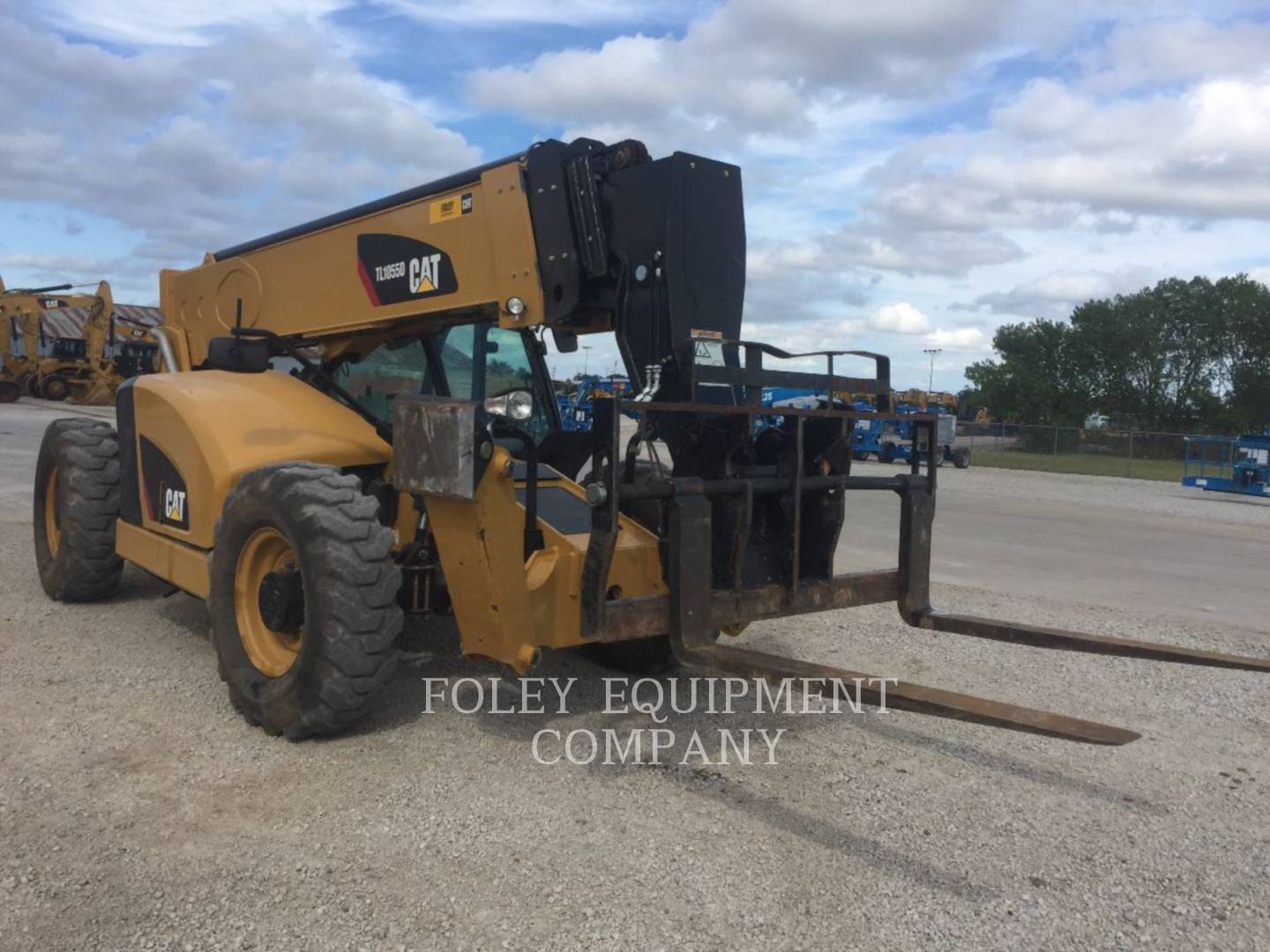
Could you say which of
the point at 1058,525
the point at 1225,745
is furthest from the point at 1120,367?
the point at 1225,745

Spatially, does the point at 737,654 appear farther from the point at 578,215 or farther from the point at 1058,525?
the point at 1058,525

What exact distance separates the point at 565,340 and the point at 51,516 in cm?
451

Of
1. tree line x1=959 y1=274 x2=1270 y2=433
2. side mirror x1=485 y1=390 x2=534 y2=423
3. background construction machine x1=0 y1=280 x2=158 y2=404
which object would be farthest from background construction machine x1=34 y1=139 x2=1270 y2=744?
tree line x1=959 y1=274 x2=1270 y2=433

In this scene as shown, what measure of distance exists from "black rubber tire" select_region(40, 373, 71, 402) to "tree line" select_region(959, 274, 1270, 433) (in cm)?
5092

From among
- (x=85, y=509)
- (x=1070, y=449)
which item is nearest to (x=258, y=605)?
(x=85, y=509)

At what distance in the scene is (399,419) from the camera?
15.5ft

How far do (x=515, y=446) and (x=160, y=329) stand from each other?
12.2 feet

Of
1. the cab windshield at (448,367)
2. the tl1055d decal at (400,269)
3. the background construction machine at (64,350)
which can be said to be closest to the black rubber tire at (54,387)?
the background construction machine at (64,350)

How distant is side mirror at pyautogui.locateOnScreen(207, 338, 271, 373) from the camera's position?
5953 mm

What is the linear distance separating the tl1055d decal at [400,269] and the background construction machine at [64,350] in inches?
1357

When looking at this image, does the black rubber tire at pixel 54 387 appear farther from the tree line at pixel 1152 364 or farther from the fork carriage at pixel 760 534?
the tree line at pixel 1152 364

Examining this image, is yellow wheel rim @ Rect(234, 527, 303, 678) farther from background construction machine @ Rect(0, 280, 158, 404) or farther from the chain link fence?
background construction machine @ Rect(0, 280, 158, 404)

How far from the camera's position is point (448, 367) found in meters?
6.03

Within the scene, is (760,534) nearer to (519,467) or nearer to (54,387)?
(519,467)
